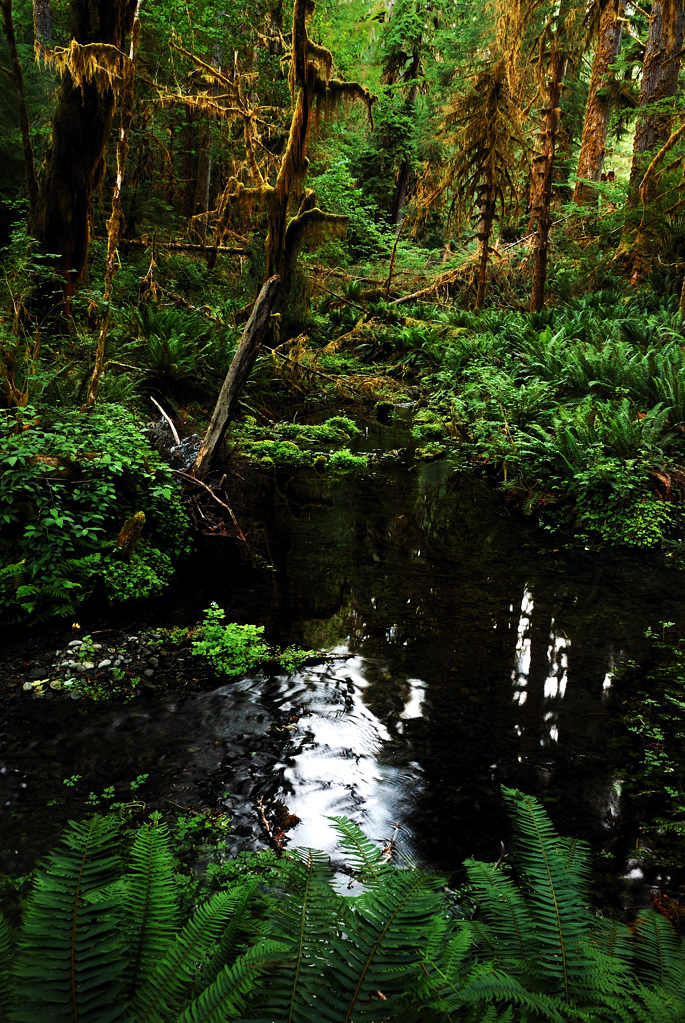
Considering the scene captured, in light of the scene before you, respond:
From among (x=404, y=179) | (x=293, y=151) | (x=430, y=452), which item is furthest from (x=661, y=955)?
(x=404, y=179)

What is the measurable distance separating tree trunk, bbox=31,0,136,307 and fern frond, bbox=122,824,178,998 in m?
8.16

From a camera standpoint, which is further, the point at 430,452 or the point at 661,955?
the point at 430,452

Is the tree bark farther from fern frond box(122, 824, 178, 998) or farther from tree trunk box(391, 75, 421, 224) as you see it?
tree trunk box(391, 75, 421, 224)

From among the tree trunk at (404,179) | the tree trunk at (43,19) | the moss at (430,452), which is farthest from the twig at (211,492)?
the tree trunk at (404,179)

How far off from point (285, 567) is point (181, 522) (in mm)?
1121

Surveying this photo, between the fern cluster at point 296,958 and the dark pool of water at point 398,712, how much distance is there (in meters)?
1.31

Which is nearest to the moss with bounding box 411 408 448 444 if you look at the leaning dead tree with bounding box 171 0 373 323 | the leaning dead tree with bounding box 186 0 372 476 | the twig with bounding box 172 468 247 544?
the leaning dead tree with bounding box 186 0 372 476

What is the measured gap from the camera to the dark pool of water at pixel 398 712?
2971 millimetres

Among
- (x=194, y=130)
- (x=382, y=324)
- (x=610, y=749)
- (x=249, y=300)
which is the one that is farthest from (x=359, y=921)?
(x=194, y=130)

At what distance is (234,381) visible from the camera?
6.94 m

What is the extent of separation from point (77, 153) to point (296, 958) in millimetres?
9975

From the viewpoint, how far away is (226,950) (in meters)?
1.32

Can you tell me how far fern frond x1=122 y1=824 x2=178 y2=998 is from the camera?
48.6 inches

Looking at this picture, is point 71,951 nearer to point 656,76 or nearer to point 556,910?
point 556,910
